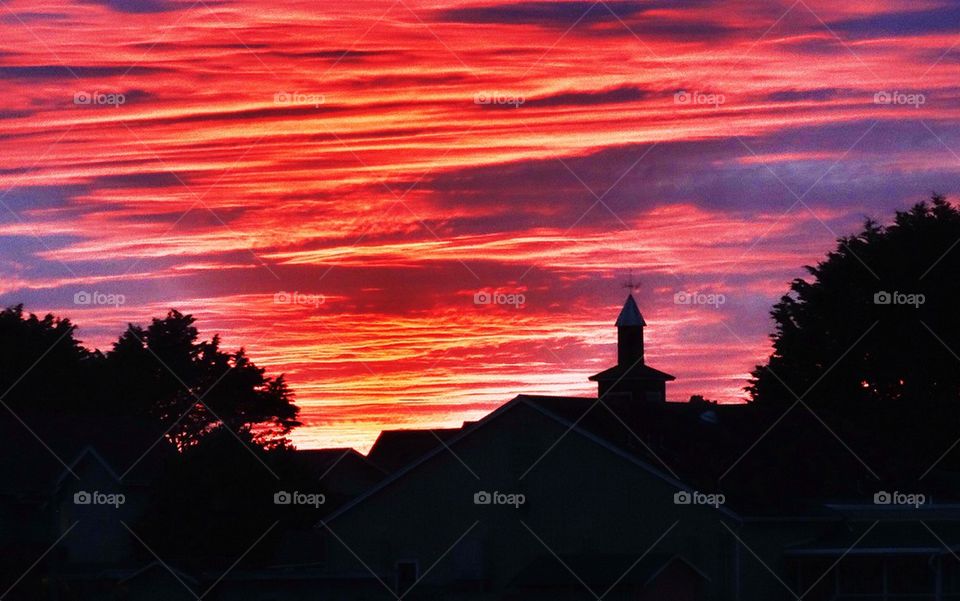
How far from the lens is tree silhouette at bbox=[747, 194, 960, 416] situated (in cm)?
7312

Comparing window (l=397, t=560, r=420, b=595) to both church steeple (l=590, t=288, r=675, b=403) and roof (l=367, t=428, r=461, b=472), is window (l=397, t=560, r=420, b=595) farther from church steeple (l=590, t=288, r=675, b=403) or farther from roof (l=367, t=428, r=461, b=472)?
roof (l=367, t=428, r=461, b=472)

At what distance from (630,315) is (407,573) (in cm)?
2105

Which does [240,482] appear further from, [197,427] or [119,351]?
[119,351]

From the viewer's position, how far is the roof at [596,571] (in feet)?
150

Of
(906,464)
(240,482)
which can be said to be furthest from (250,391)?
(906,464)

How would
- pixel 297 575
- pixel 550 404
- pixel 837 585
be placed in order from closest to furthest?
pixel 297 575 → pixel 837 585 → pixel 550 404

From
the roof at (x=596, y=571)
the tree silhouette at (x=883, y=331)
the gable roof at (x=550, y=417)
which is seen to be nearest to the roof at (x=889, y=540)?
the gable roof at (x=550, y=417)

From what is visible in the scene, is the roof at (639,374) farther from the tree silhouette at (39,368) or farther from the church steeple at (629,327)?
the tree silhouette at (39,368)

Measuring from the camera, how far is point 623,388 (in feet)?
223

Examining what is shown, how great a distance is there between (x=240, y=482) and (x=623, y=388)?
685 inches

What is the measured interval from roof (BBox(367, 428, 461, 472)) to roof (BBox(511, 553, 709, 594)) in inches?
1835

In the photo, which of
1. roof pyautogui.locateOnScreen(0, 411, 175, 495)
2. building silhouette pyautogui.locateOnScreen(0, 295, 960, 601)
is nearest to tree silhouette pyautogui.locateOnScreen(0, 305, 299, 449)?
roof pyautogui.locateOnScreen(0, 411, 175, 495)

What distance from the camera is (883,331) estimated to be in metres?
73.9

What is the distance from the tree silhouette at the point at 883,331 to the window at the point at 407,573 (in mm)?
25671
